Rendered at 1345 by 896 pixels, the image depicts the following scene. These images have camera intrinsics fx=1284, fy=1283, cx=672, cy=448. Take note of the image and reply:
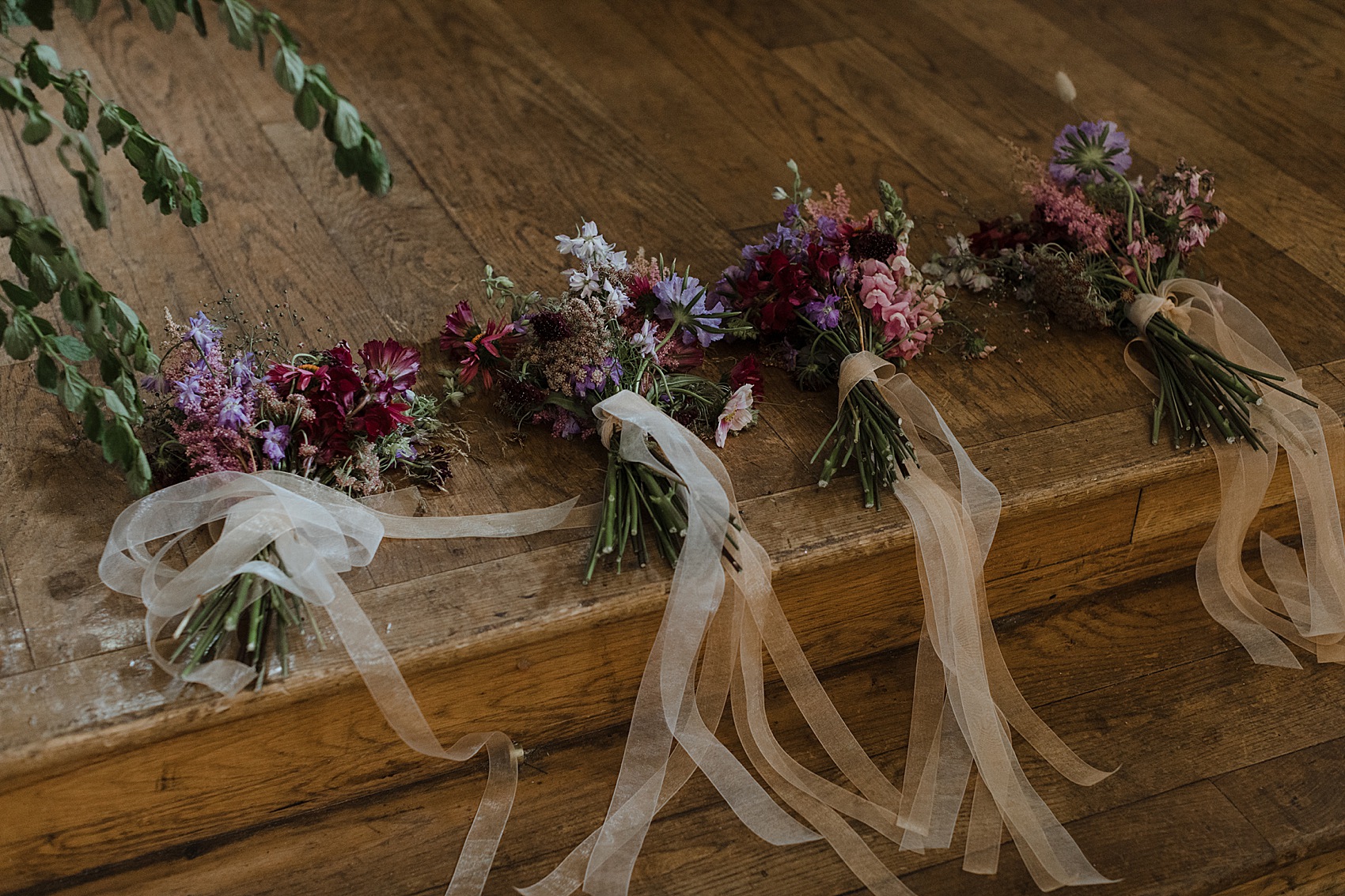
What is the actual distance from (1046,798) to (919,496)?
31 cm

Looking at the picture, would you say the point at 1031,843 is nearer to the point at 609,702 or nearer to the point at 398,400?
the point at 609,702

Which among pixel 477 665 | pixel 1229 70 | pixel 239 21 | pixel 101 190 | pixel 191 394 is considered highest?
pixel 239 21

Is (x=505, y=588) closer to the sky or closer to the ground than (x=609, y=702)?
closer to the sky

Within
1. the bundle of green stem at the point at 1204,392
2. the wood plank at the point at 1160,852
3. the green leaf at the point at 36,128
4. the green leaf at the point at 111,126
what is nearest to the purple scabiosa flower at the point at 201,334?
the green leaf at the point at 111,126

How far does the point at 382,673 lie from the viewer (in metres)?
1.07

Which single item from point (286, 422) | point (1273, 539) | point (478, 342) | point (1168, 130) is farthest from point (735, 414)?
point (1168, 130)

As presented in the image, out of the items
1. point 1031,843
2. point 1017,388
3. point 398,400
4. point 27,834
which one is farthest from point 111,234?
point 1031,843

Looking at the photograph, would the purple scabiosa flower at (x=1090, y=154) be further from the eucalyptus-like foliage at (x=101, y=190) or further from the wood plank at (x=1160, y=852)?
the eucalyptus-like foliage at (x=101, y=190)

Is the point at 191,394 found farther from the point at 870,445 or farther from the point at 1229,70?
the point at 1229,70

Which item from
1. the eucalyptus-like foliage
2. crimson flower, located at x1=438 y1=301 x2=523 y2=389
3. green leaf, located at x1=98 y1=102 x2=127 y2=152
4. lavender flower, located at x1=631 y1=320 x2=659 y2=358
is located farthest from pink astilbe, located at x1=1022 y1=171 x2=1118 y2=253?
green leaf, located at x1=98 y1=102 x2=127 y2=152

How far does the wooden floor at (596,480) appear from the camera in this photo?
3.68 ft

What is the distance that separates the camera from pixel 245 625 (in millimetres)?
1087

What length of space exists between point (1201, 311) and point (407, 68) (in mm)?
1329

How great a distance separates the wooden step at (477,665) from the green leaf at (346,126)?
17.5 inches
